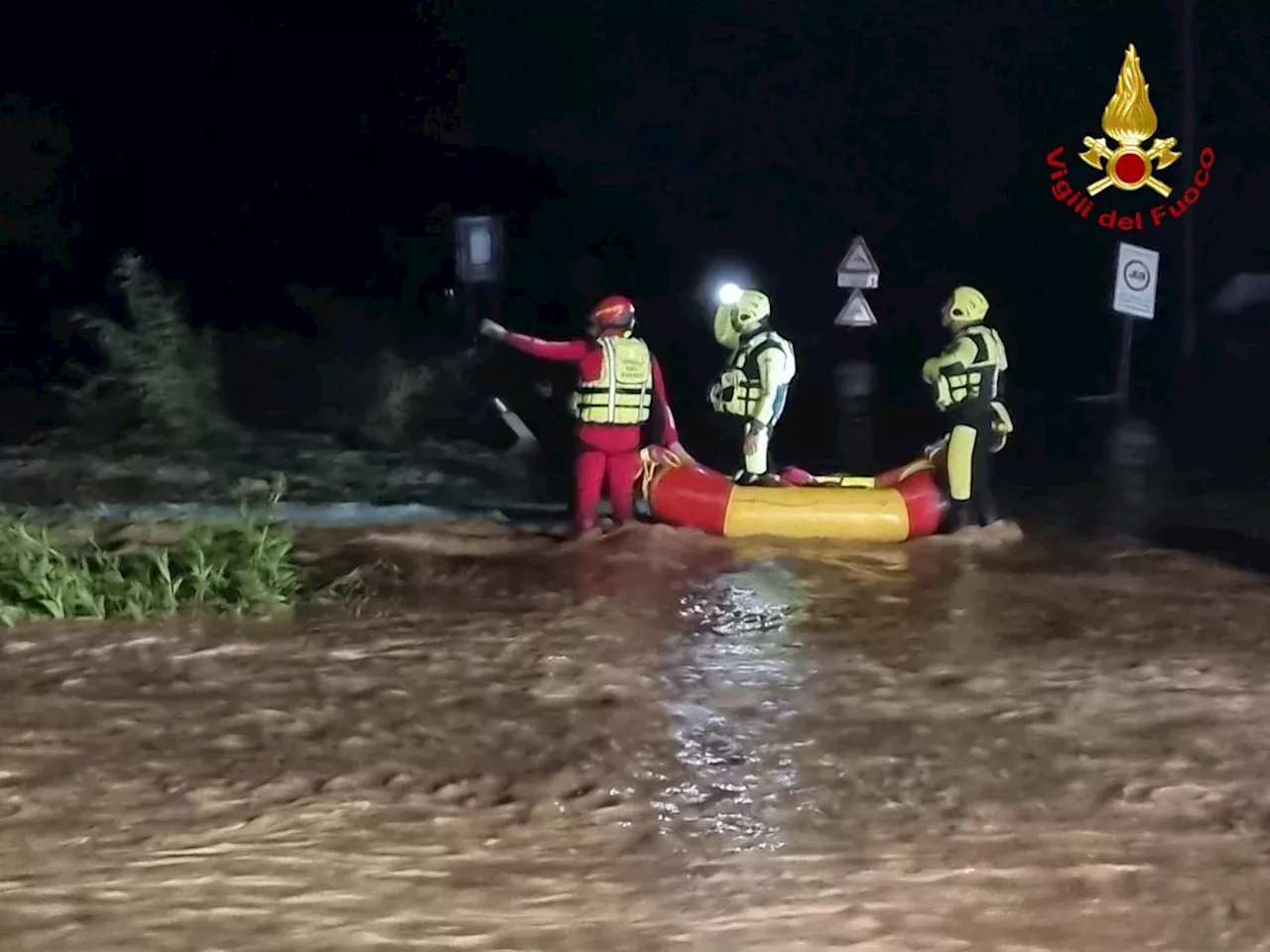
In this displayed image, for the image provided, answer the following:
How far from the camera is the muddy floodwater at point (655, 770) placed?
Answer: 7.95ft

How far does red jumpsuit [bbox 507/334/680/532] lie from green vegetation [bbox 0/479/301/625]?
963 mm

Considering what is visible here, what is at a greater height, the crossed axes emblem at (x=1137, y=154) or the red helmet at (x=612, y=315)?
the crossed axes emblem at (x=1137, y=154)

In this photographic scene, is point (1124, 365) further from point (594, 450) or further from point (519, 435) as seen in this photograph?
point (594, 450)

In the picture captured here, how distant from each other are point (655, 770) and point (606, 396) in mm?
2036

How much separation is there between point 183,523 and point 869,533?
7.46 feet

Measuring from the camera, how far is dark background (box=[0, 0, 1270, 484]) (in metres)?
5.98

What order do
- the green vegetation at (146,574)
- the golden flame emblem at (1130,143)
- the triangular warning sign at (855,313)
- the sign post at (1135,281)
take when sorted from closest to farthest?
the green vegetation at (146,574) → the triangular warning sign at (855,313) → the golden flame emblem at (1130,143) → the sign post at (1135,281)

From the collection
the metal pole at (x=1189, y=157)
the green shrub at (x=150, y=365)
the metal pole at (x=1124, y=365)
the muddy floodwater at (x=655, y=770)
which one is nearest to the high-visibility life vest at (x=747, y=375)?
the muddy floodwater at (x=655, y=770)

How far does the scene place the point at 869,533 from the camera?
4.96 meters

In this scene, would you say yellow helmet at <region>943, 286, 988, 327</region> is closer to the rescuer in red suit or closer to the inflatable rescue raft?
the inflatable rescue raft

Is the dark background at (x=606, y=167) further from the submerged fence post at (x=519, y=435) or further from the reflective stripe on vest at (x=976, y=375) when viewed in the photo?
the reflective stripe on vest at (x=976, y=375)

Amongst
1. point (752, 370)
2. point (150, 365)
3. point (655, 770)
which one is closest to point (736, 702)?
point (655, 770)

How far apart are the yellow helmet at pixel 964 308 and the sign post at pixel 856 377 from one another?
550 millimetres

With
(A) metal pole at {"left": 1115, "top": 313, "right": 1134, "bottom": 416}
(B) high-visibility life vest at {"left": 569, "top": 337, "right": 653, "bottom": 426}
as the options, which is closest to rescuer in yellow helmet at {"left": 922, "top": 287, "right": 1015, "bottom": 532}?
(B) high-visibility life vest at {"left": 569, "top": 337, "right": 653, "bottom": 426}
